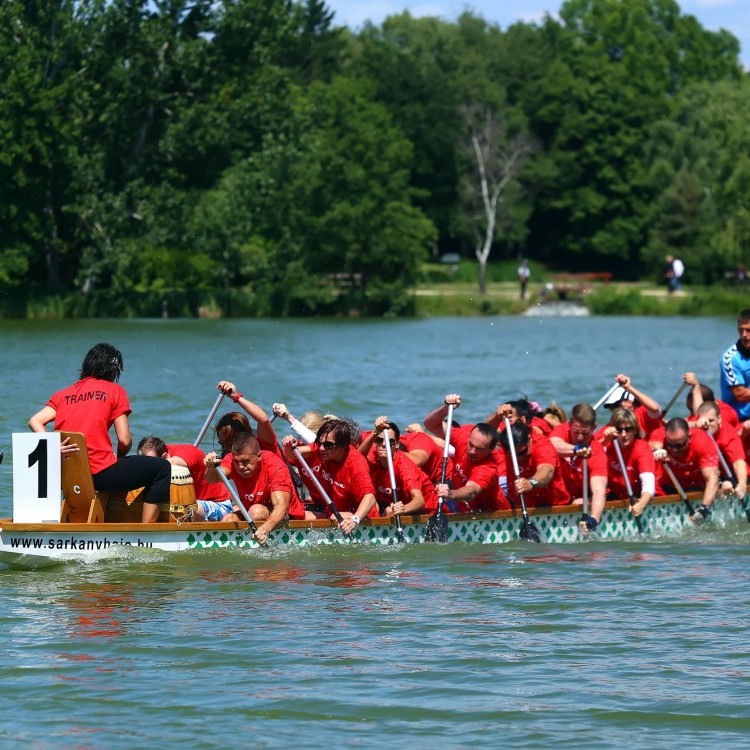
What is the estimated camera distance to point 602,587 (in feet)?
42.2

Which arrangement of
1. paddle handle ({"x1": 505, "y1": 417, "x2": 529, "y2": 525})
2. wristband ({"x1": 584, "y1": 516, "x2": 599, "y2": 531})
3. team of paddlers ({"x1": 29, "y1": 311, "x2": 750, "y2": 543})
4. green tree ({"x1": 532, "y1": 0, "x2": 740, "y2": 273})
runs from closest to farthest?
team of paddlers ({"x1": 29, "y1": 311, "x2": 750, "y2": 543}) < paddle handle ({"x1": 505, "y1": 417, "x2": 529, "y2": 525}) < wristband ({"x1": 584, "y1": 516, "x2": 599, "y2": 531}) < green tree ({"x1": 532, "y1": 0, "x2": 740, "y2": 273})

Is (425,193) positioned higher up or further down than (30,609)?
higher up

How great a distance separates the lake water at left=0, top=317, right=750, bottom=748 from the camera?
9188mm

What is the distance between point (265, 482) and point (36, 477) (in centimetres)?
187

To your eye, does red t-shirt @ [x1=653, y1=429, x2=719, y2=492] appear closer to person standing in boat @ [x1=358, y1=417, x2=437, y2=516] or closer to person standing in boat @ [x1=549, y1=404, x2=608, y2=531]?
person standing in boat @ [x1=549, y1=404, x2=608, y2=531]

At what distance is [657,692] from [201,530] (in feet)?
13.7

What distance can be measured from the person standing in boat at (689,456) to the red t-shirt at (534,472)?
927mm

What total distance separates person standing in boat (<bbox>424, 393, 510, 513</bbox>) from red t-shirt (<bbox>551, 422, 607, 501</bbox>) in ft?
2.64

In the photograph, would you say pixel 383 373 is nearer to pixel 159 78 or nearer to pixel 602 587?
pixel 159 78

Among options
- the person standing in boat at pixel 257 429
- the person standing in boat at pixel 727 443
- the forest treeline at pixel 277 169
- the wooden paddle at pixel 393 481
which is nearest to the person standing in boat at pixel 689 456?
the person standing in boat at pixel 727 443

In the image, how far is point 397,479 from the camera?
551 inches

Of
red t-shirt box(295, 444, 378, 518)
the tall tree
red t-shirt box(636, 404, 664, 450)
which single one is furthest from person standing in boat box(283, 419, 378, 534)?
the tall tree

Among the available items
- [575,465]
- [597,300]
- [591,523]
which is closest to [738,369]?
[575,465]

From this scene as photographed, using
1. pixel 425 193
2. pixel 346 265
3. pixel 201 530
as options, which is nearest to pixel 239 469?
pixel 201 530
